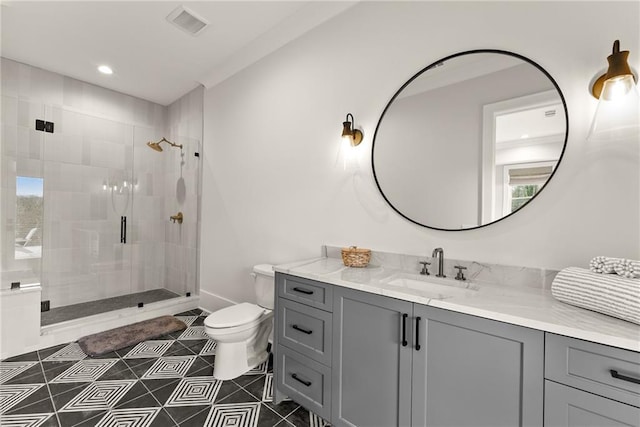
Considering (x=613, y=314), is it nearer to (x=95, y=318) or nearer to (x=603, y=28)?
(x=603, y=28)

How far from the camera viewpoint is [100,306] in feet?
10.3

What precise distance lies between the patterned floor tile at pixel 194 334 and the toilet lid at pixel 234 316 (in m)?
0.73

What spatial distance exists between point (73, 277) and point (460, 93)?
4.21m

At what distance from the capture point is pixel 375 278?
1.49 meters

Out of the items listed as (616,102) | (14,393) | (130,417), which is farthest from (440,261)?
(14,393)

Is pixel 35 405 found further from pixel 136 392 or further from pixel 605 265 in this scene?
pixel 605 265

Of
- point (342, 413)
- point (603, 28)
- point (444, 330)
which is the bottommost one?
point (342, 413)

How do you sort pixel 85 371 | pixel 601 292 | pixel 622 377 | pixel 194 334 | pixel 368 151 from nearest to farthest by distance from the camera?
pixel 622 377 < pixel 601 292 < pixel 368 151 < pixel 85 371 < pixel 194 334

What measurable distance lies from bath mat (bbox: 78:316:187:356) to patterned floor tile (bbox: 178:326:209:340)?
0.32 feet

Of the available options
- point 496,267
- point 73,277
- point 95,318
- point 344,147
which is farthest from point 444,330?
point 73,277

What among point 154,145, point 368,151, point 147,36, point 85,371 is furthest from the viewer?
point 154,145

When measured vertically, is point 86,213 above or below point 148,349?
above

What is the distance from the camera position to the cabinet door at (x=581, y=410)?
2.67 feet

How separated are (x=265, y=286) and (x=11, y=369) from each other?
1.96m
